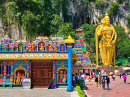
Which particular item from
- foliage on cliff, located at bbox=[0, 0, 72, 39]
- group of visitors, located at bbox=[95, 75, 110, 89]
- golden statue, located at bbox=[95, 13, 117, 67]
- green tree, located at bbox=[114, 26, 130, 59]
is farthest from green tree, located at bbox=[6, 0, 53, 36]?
group of visitors, located at bbox=[95, 75, 110, 89]

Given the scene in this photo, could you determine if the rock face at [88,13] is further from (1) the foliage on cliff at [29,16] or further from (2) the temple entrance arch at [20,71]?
(2) the temple entrance arch at [20,71]

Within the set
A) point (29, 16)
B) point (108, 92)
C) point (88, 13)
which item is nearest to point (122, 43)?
point (88, 13)

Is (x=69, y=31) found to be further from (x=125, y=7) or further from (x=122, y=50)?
(x=125, y=7)

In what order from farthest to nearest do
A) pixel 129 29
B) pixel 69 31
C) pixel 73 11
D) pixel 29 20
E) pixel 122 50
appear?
1. pixel 73 11
2. pixel 129 29
3. pixel 122 50
4. pixel 69 31
5. pixel 29 20

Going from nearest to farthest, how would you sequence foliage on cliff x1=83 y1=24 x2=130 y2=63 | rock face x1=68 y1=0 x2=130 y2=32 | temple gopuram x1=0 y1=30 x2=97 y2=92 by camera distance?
temple gopuram x1=0 y1=30 x2=97 y2=92 < foliage on cliff x1=83 y1=24 x2=130 y2=63 < rock face x1=68 y1=0 x2=130 y2=32

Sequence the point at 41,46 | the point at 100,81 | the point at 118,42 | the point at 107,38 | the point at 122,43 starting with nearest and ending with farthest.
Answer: the point at 41,46
the point at 100,81
the point at 107,38
the point at 122,43
the point at 118,42

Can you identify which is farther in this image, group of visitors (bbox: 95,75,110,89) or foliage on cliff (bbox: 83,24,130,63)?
foliage on cliff (bbox: 83,24,130,63)

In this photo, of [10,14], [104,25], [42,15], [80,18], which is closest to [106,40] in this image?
[104,25]

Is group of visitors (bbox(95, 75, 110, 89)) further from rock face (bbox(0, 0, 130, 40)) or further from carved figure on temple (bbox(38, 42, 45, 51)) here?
rock face (bbox(0, 0, 130, 40))

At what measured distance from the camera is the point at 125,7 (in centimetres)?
7000

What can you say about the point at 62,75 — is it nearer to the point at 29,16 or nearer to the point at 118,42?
the point at 29,16

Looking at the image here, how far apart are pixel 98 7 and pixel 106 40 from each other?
29.6 m

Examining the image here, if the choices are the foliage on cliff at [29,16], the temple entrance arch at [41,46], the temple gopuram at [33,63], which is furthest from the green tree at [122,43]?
the temple entrance arch at [41,46]

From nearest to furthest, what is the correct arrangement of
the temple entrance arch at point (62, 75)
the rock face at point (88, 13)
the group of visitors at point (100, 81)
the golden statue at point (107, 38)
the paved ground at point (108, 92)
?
the paved ground at point (108, 92) → the temple entrance arch at point (62, 75) → the group of visitors at point (100, 81) → the golden statue at point (107, 38) → the rock face at point (88, 13)
